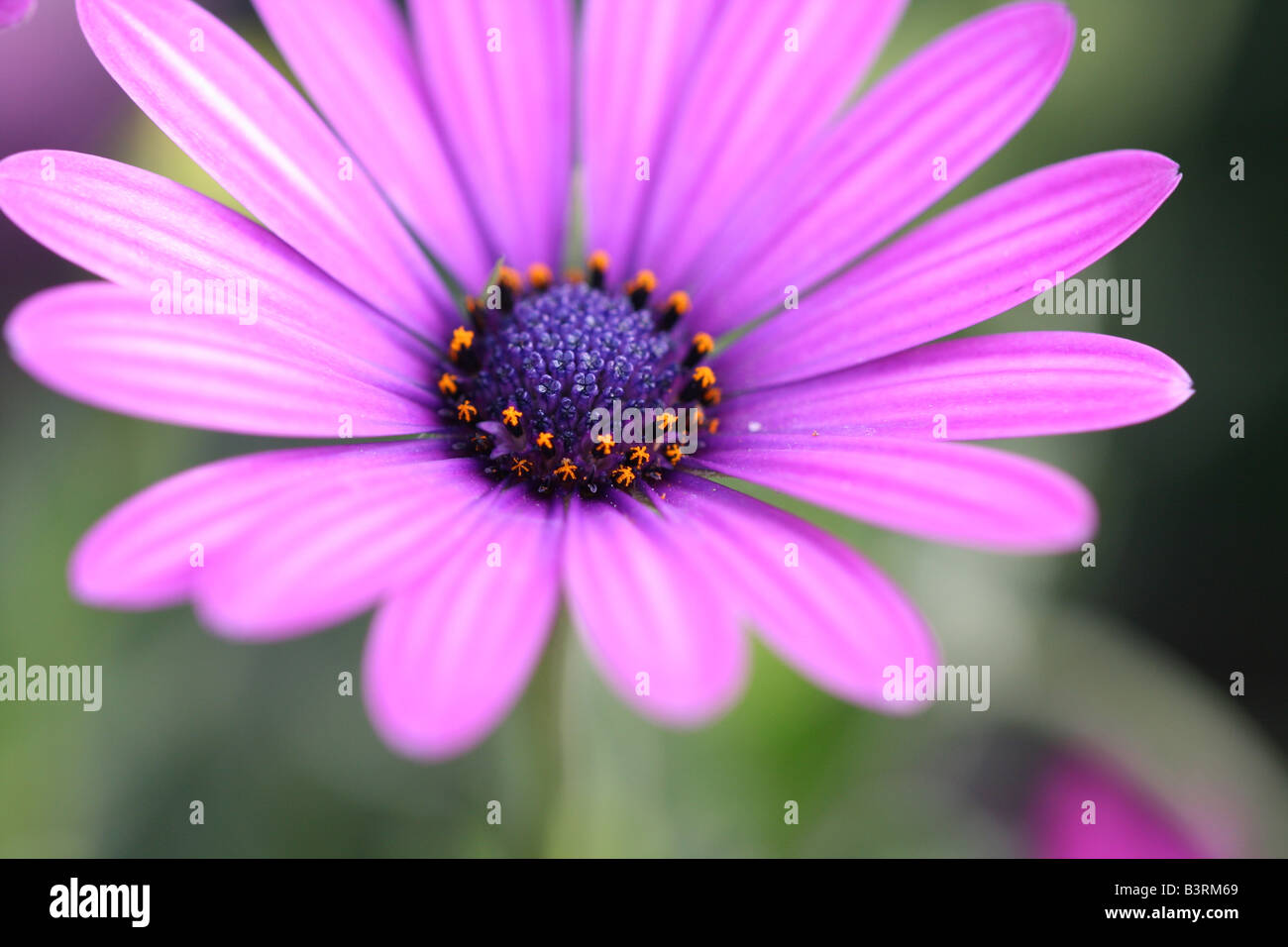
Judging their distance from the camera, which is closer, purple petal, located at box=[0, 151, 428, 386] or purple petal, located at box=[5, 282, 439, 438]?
purple petal, located at box=[5, 282, 439, 438]

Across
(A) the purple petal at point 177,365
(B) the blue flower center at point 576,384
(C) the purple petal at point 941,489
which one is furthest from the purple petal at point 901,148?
(A) the purple petal at point 177,365

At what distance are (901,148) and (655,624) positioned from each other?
568 millimetres

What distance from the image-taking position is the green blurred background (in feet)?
4.00

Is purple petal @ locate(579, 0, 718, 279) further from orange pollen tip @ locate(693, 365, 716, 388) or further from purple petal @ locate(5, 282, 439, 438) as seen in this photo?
purple petal @ locate(5, 282, 439, 438)

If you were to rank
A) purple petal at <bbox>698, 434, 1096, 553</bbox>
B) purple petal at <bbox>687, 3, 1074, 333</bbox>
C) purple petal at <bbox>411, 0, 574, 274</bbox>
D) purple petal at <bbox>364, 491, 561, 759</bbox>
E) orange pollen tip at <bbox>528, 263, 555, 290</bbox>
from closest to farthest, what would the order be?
1. purple petal at <bbox>364, 491, 561, 759</bbox>
2. purple petal at <bbox>698, 434, 1096, 553</bbox>
3. purple petal at <bbox>687, 3, 1074, 333</bbox>
4. purple petal at <bbox>411, 0, 574, 274</bbox>
5. orange pollen tip at <bbox>528, 263, 555, 290</bbox>

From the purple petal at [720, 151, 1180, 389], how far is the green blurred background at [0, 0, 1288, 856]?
0.99 ft

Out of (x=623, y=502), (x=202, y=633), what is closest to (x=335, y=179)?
(x=623, y=502)

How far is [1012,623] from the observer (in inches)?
52.1

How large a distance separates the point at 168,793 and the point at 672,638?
32.8 inches

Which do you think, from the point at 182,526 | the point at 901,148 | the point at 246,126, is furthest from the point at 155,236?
the point at 901,148

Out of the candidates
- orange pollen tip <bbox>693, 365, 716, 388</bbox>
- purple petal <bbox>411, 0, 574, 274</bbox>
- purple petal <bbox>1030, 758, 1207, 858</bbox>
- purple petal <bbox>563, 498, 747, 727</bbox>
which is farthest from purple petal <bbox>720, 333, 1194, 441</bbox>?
purple petal <bbox>1030, 758, 1207, 858</bbox>

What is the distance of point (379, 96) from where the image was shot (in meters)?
1.06
